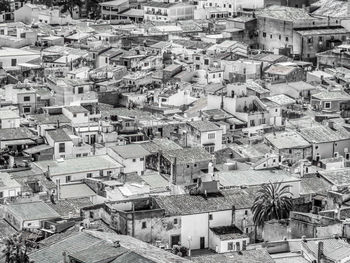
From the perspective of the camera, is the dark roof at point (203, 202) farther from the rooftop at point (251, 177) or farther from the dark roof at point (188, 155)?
the dark roof at point (188, 155)

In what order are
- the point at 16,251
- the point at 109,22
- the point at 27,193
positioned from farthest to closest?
the point at 109,22 → the point at 27,193 → the point at 16,251

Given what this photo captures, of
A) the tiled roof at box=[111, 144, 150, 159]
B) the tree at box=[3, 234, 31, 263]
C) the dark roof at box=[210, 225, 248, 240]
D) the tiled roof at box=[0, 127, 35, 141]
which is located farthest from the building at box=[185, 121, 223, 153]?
the tree at box=[3, 234, 31, 263]

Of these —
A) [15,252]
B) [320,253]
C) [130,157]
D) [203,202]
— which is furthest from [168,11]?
[15,252]

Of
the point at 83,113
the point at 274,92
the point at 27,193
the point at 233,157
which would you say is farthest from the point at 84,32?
the point at 27,193

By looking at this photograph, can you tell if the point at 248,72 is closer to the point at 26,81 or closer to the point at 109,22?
the point at 26,81

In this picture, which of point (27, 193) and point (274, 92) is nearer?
point (27, 193)

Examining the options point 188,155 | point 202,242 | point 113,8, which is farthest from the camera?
point 113,8

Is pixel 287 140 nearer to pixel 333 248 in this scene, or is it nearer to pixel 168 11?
pixel 333 248
